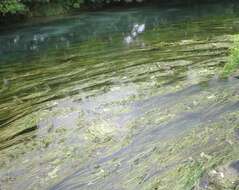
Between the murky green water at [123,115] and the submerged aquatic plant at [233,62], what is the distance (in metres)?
0.28

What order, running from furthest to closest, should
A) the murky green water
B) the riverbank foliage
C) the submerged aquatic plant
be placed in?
1. the riverbank foliage
2. the submerged aquatic plant
3. the murky green water

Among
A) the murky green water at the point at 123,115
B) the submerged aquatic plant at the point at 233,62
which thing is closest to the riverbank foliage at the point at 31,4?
the murky green water at the point at 123,115

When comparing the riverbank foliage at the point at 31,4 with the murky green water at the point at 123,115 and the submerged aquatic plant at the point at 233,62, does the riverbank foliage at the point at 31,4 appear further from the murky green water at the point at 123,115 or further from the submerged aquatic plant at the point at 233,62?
→ the submerged aquatic plant at the point at 233,62

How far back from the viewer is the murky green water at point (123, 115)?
20.7ft

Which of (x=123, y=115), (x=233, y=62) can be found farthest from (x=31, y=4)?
(x=233, y=62)

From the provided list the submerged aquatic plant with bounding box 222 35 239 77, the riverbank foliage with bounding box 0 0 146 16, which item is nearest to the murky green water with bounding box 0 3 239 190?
the submerged aquatic plant with bounding box 222 35 239 77

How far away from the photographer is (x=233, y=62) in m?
8.63

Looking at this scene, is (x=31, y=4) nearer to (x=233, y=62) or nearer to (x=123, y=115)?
(x=123, y=115)

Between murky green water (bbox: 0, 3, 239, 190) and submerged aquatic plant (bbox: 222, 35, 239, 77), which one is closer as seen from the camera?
murky green water (bbox: 0, 3, 239, 190)

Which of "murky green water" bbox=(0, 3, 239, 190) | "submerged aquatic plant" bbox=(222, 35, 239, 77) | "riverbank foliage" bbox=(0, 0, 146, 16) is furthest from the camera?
"riverbank foliage" bbox=(0, 0, 146, 16)

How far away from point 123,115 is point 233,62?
2.51 metres

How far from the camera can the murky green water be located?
6301mm

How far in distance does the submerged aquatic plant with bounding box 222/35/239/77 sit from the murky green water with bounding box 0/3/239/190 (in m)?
0.28

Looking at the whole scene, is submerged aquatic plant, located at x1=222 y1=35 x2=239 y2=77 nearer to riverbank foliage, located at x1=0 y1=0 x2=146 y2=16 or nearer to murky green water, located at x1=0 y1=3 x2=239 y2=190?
murky green water, located at x1=0 y1=3 x2=239 y2=190
